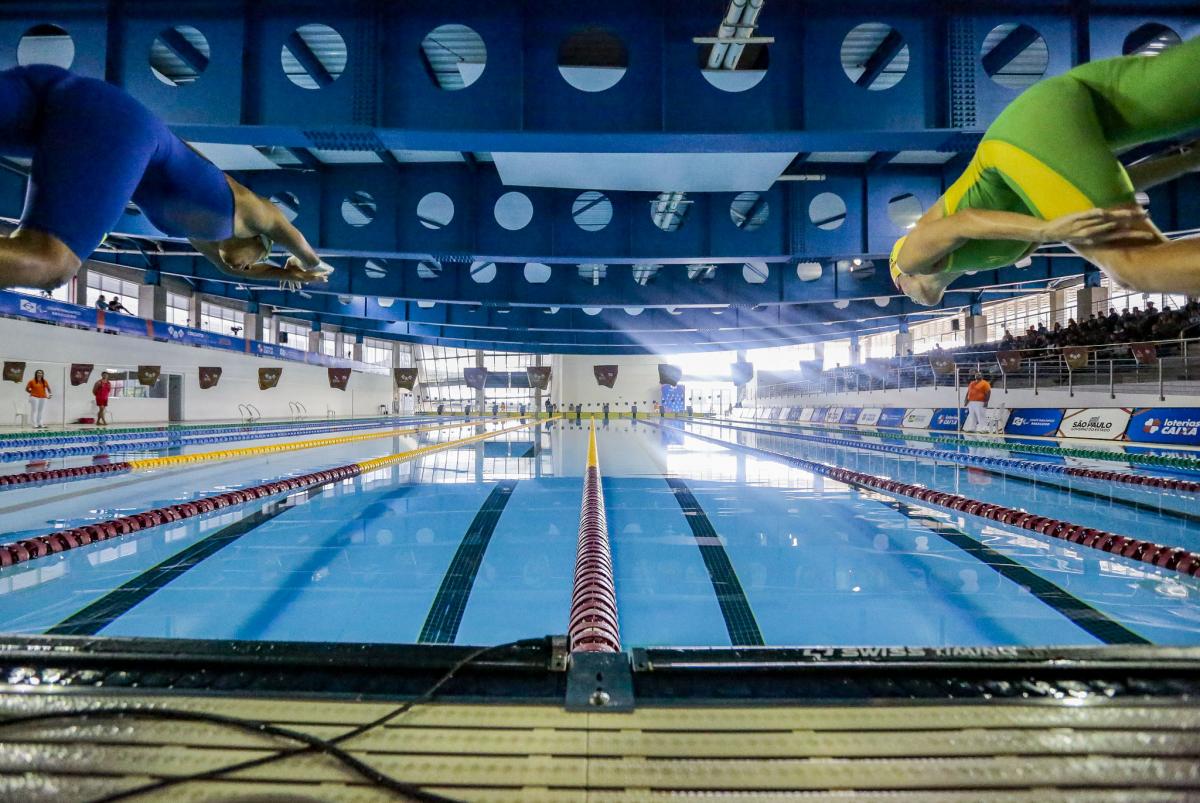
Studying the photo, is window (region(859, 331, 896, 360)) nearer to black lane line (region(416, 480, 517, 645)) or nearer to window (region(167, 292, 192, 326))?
window (region(167, 292, 192, 326))

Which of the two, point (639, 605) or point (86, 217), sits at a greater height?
point (86, 217)

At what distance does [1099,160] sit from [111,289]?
998 inches

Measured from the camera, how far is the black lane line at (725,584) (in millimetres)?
2604

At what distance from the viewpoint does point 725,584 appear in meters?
3.20

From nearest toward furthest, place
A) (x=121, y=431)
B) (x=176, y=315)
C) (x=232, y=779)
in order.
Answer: (x=232, y=779), (x=121, y=431), (x=176, y=315)

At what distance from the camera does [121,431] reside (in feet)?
39.8

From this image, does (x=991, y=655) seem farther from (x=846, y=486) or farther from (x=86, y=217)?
(x=846, y=486)

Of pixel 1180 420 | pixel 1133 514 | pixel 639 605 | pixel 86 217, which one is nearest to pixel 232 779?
pixel 86 217

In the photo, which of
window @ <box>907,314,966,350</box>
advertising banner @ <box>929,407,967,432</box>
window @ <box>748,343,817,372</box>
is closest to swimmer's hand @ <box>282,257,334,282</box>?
advertising banner @ <box>929,407,967,432</box>

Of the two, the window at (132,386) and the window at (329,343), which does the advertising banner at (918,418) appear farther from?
the window at (329,343)

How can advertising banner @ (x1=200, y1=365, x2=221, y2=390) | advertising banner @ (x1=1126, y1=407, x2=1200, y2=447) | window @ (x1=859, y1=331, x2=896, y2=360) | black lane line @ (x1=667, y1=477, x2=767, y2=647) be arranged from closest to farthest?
black lane line @ (x1=667, y1=477, x2=767, y2=647) → advertising banner @ (x1=1126, y1=407, x2=1200, y2=447) → advertising banner @ (x1=200, y1=365, x2=221, y2=390) → window @ (x1=859, y1=331, x2=896, y2=360)

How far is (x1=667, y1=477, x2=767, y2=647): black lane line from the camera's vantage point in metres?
2.60

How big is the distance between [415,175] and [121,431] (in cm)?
980

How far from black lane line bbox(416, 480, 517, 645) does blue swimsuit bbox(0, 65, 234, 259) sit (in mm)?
1623
